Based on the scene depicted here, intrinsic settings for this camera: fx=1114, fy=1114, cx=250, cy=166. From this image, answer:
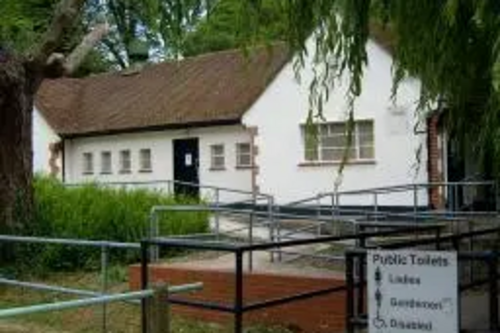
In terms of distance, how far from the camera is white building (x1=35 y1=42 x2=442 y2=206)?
26.3m

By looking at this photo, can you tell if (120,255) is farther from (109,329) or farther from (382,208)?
(382,208)

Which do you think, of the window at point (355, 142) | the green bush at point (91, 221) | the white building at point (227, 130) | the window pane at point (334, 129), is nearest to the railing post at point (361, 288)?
the green bush at point (91, 221)

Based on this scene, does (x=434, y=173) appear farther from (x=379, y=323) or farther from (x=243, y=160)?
(x=379, y=323)

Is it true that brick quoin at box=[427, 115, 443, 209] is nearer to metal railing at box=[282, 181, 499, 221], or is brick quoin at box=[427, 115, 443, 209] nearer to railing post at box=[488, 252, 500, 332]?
metal railing at box=[282, 181, 499, 221]

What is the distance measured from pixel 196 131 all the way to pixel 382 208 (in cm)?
799

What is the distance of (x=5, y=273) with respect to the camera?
1717 cm

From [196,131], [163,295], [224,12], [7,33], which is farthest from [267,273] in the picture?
[196,131]

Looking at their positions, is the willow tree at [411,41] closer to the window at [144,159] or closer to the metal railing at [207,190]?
the metal railing at [207,190]

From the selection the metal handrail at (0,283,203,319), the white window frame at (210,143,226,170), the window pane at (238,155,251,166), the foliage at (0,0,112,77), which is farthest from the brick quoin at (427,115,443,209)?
the metal handrail at (0,283,203,319)

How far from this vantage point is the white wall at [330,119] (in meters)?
25.9

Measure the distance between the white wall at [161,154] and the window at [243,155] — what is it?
0.12 meters

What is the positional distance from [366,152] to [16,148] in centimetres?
1153

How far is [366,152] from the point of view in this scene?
2717cm

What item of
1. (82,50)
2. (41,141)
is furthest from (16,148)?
(41,141)
